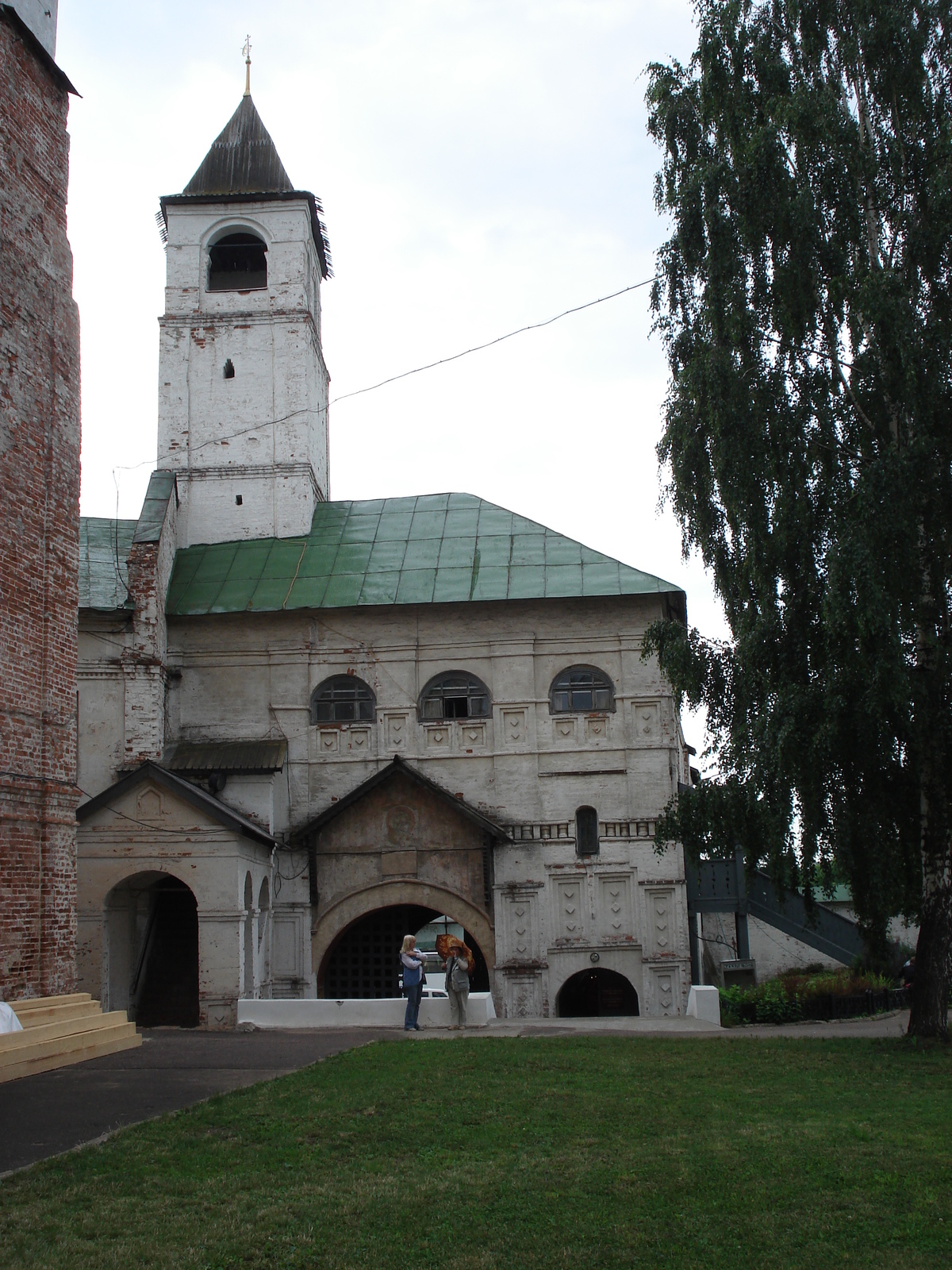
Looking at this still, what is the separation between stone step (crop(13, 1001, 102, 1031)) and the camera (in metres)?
12.3

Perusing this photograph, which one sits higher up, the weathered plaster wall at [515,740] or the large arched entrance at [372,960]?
the weathered plaster wall at [515,740]

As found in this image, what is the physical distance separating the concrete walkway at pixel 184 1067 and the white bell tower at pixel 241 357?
1230 centimetres

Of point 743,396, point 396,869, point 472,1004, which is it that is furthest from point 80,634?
point 743,396

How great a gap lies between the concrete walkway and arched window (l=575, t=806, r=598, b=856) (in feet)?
14.1

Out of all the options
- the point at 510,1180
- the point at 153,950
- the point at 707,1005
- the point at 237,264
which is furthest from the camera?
the point at 237,264

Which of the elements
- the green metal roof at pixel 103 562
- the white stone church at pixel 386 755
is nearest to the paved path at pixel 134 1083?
the white stone church at pixel 386 755

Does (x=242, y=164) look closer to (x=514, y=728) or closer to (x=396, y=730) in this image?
(x=396, y=730)

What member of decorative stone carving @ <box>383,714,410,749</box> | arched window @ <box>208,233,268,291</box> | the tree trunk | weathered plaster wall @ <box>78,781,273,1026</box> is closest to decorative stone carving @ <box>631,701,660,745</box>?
decorative stone carving @ <box>383,714,410,749</box>

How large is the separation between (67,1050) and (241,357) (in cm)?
1801

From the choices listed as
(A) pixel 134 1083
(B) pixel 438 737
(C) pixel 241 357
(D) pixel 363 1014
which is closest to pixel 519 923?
(B) pixel 438 737

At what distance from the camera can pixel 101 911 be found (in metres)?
19.5

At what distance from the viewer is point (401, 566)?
79.6 feet

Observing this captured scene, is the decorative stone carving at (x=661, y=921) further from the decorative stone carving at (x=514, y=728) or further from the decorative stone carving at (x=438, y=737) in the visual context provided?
the decorative stone carving at (x=438, y=737)

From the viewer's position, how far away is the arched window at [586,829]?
22.3m
